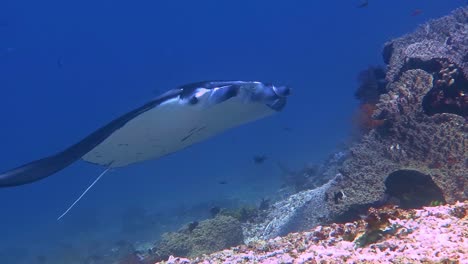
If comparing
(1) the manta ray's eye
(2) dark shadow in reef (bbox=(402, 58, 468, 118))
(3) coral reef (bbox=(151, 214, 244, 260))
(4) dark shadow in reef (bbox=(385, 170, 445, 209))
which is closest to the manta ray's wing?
(1) the manta ray's eye

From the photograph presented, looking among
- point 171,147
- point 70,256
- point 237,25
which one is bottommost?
point 70,256

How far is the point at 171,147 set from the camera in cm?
487

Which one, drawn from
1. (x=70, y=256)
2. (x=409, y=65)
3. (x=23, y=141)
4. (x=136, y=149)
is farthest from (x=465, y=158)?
(x=23, y=141)

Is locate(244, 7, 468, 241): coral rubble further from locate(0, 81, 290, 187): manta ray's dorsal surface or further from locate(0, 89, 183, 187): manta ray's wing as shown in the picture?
locate(0, 89, 183, 187): manta ray's wing

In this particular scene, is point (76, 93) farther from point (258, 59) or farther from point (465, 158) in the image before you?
point (465, 158)

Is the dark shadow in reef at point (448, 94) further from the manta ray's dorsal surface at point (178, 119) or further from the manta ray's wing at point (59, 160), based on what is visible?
the manta ray's wing at point (59, 160)

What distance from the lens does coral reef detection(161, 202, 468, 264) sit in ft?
7.98

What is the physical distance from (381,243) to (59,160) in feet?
8.92

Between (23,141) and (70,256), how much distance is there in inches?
4147

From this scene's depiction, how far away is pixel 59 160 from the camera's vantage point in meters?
3.28

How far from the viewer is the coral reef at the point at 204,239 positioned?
8141 millimetres

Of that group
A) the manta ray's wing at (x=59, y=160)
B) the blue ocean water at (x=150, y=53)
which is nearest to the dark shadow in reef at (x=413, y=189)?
the manta ray's wing at (x=59, y=160)

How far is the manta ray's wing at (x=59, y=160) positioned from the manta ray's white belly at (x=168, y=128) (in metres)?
0.10

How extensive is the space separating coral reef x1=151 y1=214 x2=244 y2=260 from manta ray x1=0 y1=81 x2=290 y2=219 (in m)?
3.93
